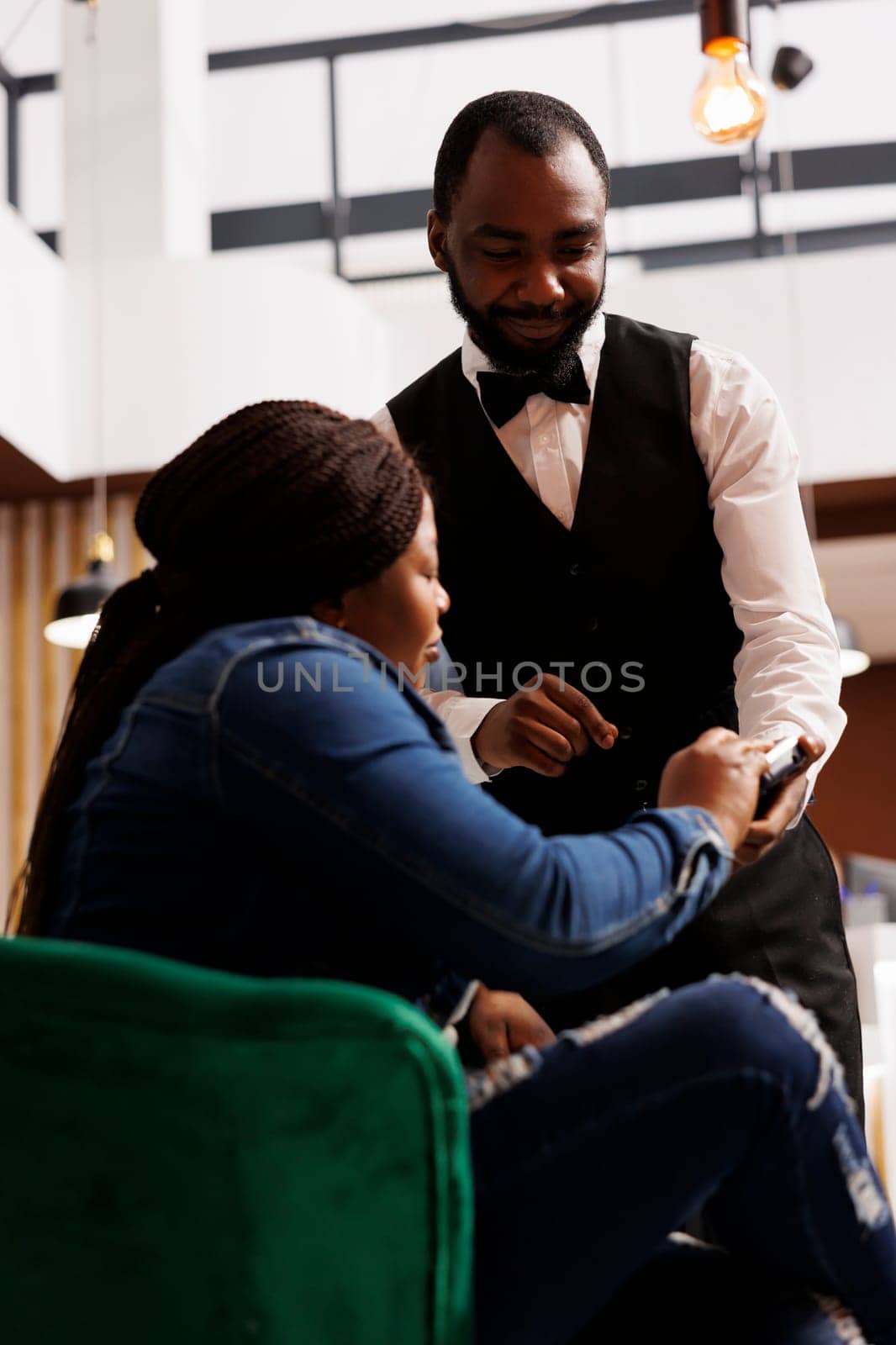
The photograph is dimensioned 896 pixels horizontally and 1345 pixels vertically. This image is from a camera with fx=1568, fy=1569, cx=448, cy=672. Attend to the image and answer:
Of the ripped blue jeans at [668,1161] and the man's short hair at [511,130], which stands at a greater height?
the man's short hair at [511,130]

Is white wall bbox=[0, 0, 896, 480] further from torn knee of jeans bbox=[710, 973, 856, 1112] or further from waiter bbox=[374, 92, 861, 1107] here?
torn knee of jeans bbox=[710, 973, 856, 1112]

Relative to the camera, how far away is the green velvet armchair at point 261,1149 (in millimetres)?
834

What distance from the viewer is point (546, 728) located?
56.1 inches

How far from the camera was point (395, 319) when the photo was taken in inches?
247

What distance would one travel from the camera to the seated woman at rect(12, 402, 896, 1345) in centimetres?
92

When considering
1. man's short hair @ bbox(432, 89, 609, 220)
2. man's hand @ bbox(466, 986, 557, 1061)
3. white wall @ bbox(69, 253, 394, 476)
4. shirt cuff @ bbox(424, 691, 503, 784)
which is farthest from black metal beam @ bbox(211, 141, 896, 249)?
man's hand @ bbox(466, 986, 557, 1061)

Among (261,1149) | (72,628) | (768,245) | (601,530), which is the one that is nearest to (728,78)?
(768,245)

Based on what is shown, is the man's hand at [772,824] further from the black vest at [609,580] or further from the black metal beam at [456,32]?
the black metal beam at [456,32]

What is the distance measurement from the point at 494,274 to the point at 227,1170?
1.06 m

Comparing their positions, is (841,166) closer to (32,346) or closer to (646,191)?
(646,191)

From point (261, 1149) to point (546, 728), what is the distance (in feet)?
2.11

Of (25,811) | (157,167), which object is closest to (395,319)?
(157,167)

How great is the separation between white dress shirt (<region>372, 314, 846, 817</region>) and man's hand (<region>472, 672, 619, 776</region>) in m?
0.08

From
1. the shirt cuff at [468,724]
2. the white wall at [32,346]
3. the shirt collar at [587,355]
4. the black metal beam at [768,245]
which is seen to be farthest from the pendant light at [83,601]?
the shirt cuff at [468,724]
